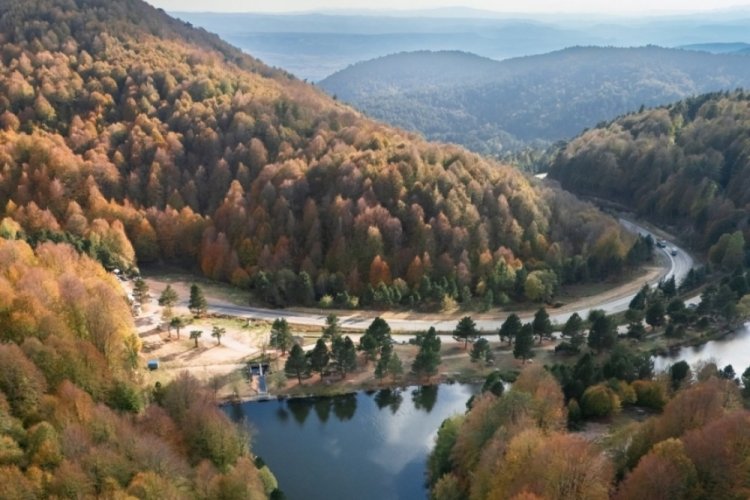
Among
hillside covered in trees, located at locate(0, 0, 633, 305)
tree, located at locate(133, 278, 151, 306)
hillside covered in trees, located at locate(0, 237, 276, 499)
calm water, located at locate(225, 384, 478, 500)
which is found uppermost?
hillside covered in trees, located at locate(0, 0, 633, 305)

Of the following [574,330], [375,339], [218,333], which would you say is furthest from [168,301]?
[574,330]

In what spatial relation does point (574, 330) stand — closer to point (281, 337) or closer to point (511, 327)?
point (511, 327)

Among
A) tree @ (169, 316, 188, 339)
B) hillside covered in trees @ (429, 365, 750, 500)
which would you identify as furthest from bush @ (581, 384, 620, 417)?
tree @ (169, 316, 188, 339)

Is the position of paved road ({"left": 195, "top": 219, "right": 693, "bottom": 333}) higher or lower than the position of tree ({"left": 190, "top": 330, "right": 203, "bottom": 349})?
higher

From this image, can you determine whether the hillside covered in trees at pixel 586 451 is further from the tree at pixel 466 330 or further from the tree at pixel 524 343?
the tree at pixel 466 330

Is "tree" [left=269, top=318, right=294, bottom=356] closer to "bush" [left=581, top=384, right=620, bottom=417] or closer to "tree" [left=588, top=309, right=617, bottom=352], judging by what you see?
"bush" [left=581, top=384, right=620, bottom=417]

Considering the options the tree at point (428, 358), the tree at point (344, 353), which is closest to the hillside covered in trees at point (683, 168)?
the tree at point (428, 358)
